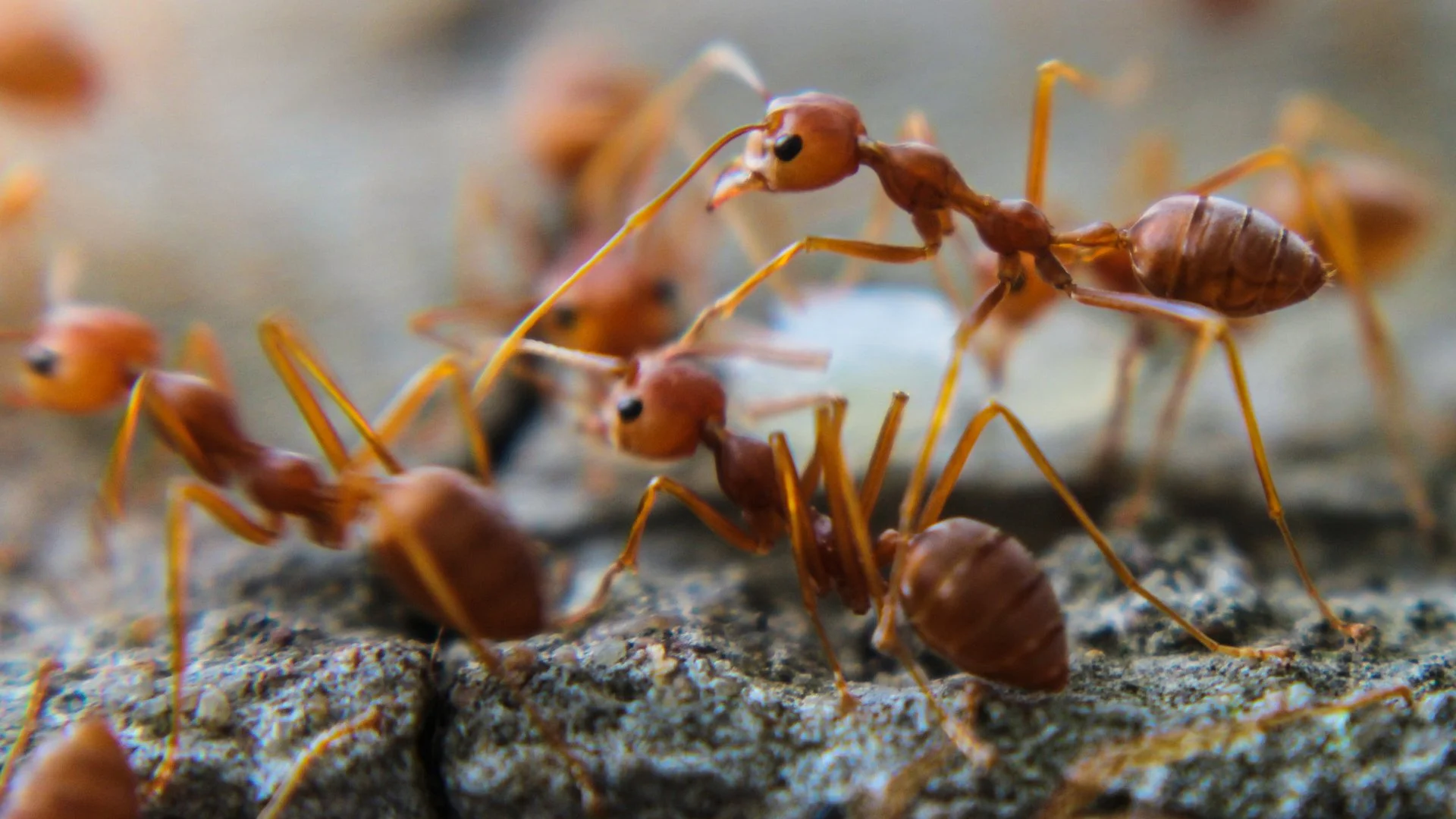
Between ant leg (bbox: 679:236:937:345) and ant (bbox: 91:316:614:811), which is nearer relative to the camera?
ant (bbox: 91:316:614:811)

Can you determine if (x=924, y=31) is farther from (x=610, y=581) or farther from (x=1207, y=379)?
(x=610, y=581)

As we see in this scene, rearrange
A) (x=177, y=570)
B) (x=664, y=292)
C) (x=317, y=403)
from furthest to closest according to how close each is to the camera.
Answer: (x=664, y=292), (x=317, y=403), (x=177, y=570)

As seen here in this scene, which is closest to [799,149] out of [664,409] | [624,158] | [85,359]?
[664,409]

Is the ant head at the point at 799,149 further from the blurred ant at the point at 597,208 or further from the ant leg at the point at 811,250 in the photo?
the blurred ant at the point at 597,208

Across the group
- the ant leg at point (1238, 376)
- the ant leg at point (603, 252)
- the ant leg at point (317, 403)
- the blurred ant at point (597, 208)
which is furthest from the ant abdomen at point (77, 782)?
the ant leg at point (1238, 376)

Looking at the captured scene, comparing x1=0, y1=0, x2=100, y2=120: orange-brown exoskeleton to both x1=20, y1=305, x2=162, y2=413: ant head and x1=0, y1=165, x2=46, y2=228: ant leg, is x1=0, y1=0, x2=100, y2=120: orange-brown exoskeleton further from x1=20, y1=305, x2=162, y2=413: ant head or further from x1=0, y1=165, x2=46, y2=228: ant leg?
x1=20, y1=305, x2=162, y2=413: ant head

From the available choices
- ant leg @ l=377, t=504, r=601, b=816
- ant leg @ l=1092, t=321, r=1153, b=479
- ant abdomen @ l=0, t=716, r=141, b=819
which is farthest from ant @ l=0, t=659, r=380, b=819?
ant leg @ l=1092, t=321, r=1153, b=479

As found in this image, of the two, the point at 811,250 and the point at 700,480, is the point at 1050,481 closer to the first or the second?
the point at 811,250
